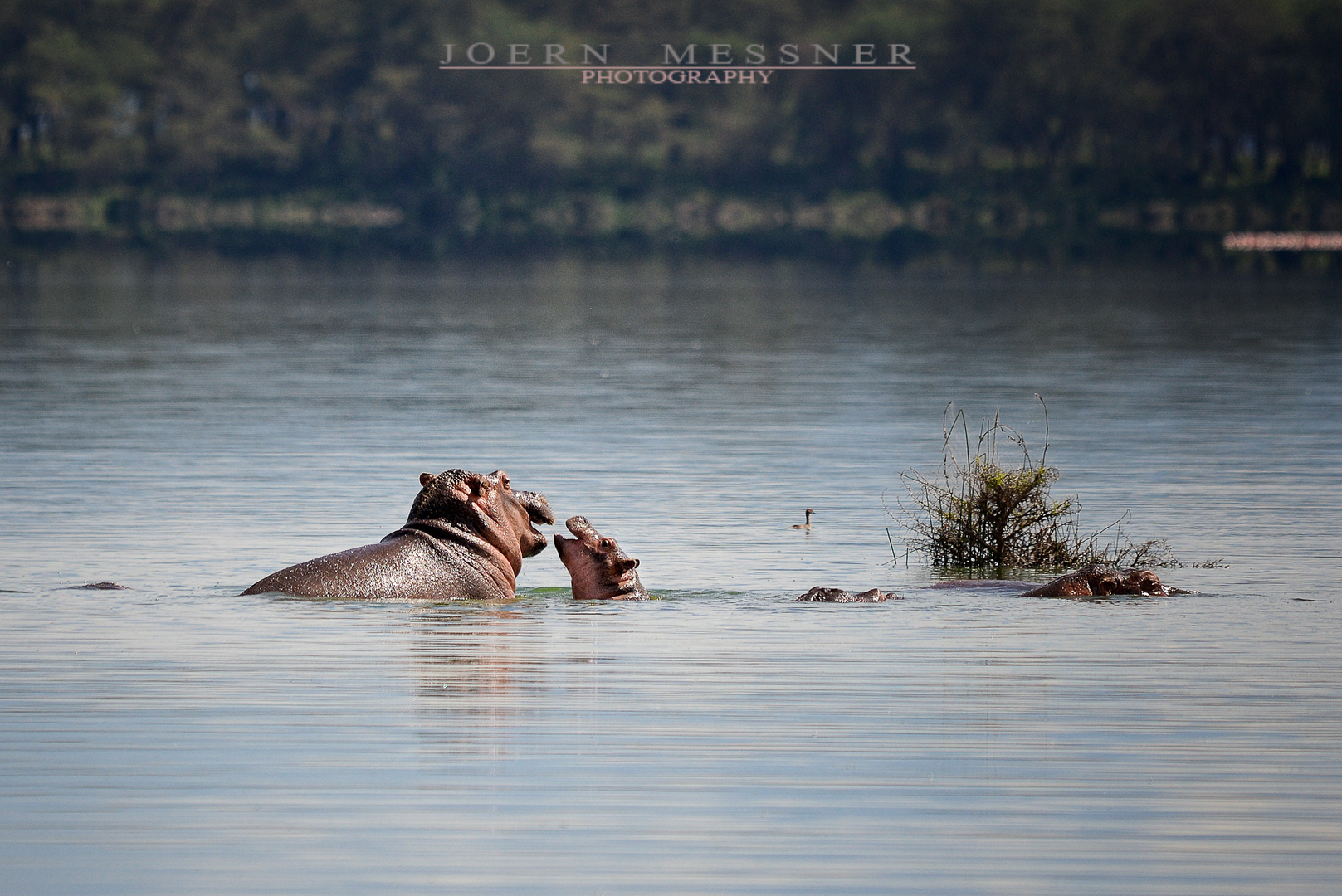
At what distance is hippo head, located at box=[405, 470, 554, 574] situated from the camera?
47.1ft

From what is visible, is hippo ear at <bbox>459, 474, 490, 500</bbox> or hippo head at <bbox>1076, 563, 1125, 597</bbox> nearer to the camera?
hippo ear at <bbox>459, 474, 490, 500</bbox>

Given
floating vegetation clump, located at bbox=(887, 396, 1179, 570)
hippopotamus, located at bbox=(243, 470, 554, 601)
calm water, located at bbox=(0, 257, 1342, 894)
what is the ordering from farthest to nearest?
floating vegetation clump, located at bbox=(887, 396, 1179, 570) < hippopotamus, located at bbox=(243, 470, 554, 601) < calm water, located at bbox=(0, 257, 1342, 894)

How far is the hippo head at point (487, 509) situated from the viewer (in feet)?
47.1

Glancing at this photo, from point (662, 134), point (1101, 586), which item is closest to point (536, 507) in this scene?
point (1101, 586)

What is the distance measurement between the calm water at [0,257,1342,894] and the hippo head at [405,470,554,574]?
0.49 metres

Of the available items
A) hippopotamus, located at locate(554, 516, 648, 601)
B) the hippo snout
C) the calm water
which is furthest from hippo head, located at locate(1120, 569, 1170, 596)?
the hippo snout

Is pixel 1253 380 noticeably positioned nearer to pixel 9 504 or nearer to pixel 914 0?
pixel 9 504

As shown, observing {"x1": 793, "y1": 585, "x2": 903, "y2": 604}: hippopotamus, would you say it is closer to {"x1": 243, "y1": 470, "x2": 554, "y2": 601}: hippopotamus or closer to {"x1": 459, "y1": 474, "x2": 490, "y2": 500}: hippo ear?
{"x1": 243, "y1": 470, "x2": 554, "y2": 601}: hippopotamus

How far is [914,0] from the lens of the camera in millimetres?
155375

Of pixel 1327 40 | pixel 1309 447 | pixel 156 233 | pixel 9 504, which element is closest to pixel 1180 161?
pixel 1327 40

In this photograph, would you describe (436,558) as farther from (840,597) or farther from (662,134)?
(662,134)

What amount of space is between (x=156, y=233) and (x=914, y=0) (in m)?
49.8

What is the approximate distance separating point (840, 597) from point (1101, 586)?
1587 mm

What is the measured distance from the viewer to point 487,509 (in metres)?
14.5
